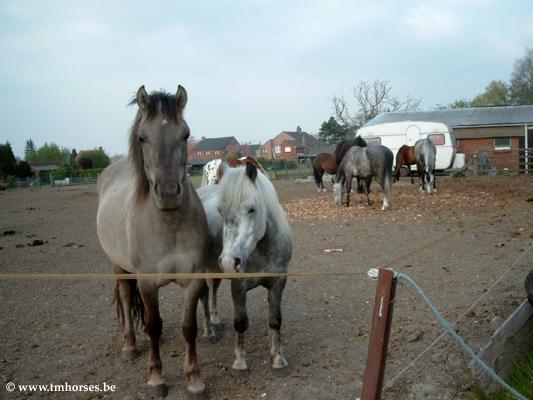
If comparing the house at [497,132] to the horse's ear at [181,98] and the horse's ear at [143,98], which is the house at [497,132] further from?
the horse's ear at [143,98]

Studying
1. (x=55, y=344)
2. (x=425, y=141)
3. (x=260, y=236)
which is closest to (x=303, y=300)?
(x=260, y=236)

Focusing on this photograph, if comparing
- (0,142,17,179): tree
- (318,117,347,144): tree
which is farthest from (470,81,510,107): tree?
(0,142,17,179): tree

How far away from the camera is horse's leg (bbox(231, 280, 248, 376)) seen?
3.43 metres

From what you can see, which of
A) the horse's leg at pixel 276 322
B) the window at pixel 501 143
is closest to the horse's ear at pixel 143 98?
the horse's leg at pixel 276 322

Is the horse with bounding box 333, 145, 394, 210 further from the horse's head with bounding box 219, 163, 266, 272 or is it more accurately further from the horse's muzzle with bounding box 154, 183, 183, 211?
the horse's muzzle with bounding box 154, 183, 183, 211

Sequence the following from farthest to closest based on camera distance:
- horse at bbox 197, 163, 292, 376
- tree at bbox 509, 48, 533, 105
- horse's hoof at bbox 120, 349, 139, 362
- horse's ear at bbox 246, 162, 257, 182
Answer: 1. tree at bbox 509, 48, 533, 105
2. horse's hoof at bbox 120, 349, 139, 362
3. horse's ear at bbox 246, 162, 257, 182
4. horse at bbox 197, 163, 292, 376

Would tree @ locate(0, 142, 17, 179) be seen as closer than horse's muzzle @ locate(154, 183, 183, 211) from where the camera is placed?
No

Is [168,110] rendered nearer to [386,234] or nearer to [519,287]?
[519,287]

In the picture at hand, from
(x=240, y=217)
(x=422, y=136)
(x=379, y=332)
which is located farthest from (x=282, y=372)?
(x=422, y=136)

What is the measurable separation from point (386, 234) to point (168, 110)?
23.1 ft

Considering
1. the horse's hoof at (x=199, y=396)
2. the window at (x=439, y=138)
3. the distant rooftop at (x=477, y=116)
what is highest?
the distant rooftop at (x=477, y=116)

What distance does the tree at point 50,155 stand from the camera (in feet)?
323

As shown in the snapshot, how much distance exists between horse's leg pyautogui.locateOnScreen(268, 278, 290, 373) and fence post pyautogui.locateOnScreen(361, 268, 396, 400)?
1.47m

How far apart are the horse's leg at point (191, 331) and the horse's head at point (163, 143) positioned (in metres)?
0.78
